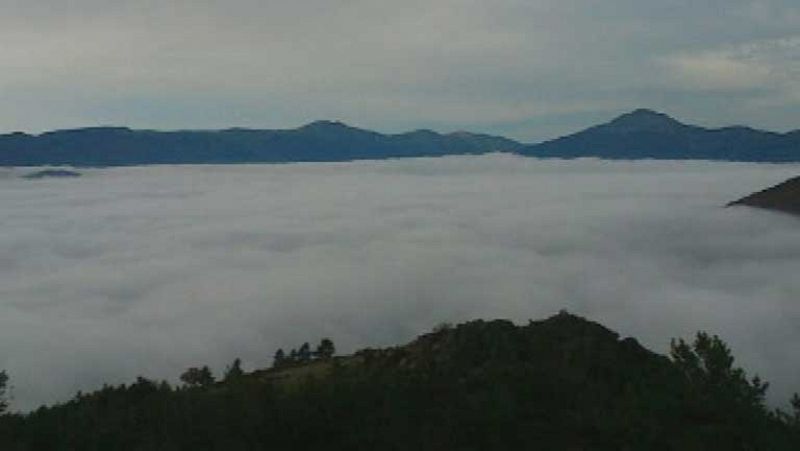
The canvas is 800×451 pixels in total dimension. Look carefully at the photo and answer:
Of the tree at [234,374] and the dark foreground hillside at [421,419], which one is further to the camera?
the tree at [234,374]

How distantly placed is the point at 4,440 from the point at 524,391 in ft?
57.9

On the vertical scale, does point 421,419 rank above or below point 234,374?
above

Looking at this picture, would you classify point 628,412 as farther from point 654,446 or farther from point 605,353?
point 605,353

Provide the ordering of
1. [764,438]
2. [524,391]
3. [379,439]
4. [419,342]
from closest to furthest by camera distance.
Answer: [379,439] < [764,438] < [524,391] < [419,342]

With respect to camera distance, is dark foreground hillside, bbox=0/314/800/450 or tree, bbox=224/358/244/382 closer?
dark foreground hillside, bbox=0/314/800/450

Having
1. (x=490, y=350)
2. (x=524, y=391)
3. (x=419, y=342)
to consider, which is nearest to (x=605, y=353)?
(x=490, y=350)

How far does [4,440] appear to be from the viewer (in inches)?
1128

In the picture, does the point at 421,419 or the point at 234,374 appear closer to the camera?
the point at 421,419

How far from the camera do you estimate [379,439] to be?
92.4 feet

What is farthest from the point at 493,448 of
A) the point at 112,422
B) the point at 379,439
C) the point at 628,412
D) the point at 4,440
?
the point at 4,440

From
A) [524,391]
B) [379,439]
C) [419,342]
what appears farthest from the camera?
[419,342]

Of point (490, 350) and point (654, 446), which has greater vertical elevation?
point (654, 446)

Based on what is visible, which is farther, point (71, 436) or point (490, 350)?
point (490, 350)

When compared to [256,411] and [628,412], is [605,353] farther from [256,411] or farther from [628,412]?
[256,411]
